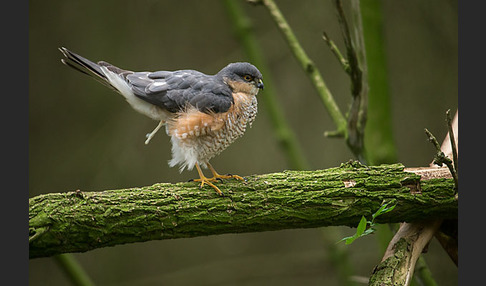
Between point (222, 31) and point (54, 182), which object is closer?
point (54, 182)

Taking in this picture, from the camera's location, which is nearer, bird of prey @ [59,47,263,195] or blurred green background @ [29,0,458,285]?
bird of prey @ [59,47,263,195]

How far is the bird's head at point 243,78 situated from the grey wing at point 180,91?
9 centimetres

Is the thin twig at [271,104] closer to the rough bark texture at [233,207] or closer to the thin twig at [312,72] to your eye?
the thin twig at [312,72]

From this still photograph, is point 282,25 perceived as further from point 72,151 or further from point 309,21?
point 72,151

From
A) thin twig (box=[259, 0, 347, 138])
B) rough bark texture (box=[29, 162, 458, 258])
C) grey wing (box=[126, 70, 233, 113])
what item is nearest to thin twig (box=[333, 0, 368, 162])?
thin twig (box=[259, 0, 347, 138])

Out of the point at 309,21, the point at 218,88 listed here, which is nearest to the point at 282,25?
the point at 218,88

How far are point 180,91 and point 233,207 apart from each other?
0.84 metres

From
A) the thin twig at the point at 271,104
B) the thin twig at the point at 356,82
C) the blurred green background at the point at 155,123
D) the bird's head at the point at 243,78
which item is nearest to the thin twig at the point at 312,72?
the thin twig at the point at 356,82

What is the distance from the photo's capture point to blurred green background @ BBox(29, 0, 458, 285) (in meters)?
5.00

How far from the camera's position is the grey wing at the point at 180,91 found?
2.94m

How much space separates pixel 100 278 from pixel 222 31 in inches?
119

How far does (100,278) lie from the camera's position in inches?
206

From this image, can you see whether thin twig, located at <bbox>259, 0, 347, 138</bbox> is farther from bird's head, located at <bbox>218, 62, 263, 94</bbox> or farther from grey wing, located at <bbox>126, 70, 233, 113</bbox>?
grey wing, located at <bbox>126, 70, 233, 113</bbox>

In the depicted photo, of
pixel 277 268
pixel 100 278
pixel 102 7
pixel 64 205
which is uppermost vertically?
pixel 102 7
